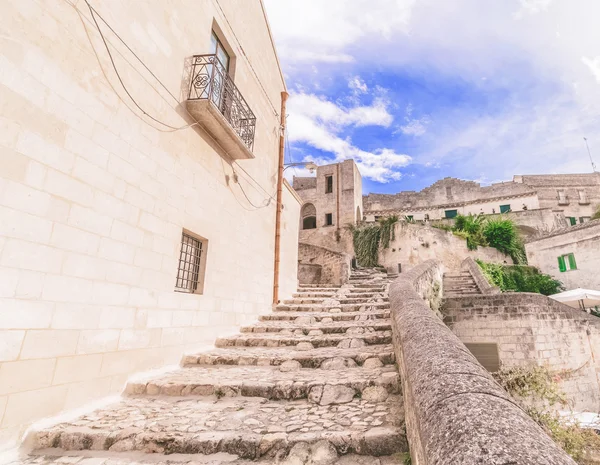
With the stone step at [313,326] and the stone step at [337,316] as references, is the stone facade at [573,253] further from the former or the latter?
the stone step at [313,326]

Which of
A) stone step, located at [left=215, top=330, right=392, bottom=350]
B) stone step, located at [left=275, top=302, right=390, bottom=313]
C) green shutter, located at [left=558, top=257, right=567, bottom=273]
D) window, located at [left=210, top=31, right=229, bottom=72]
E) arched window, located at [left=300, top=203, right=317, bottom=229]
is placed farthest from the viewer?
arched window, located at [left=300, top=203, right=317, bottom=229]

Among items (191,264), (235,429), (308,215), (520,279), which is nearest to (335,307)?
(191,264)

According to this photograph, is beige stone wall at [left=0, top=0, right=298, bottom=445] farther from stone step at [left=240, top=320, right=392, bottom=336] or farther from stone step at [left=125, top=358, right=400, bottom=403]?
stone step at [left=240, top=320, right=392, bottom=336]

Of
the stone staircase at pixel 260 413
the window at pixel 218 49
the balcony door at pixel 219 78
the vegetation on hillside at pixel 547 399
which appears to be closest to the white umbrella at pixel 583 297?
the vegetation on hillside at pixel 547 399

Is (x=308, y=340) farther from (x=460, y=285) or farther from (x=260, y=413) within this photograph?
(x=460, y=285)

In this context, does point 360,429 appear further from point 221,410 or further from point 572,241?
point 572,241

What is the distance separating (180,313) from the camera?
14.9 ft

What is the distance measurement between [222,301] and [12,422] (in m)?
3.31

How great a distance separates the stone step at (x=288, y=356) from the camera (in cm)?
391

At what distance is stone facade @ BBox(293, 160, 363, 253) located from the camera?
24.3 metres

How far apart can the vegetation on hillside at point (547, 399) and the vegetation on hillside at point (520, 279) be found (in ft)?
27.8

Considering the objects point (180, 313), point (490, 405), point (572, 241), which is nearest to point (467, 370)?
point (490, 405)

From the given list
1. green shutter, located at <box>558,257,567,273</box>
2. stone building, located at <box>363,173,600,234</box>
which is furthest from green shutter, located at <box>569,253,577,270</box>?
stone building, located at <box>363,173,600,234</box>

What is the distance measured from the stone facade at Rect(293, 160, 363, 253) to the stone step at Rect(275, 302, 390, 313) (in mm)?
15553
